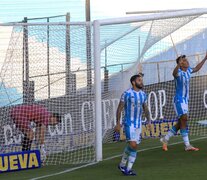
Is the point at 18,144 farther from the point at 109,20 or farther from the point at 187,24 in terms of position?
the point at 187,24

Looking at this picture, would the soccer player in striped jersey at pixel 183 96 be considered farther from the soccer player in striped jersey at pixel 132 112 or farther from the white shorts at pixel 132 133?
the white shorts at pixel 132 133

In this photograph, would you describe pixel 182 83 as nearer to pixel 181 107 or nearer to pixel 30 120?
pixel 181 107

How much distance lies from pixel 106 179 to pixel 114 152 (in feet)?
13.6

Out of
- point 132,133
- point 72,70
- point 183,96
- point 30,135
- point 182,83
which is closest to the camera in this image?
point 132,133

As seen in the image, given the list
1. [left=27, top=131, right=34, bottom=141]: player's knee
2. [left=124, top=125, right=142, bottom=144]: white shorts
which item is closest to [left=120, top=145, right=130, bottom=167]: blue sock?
[left=124, top=125, right=142, bottom=144]: white shorts

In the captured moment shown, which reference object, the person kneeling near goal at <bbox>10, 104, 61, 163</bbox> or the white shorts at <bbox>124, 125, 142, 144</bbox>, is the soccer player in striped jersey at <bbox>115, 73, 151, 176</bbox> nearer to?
the white shorts at <bbox>124, 125, 142, 144</bbox>

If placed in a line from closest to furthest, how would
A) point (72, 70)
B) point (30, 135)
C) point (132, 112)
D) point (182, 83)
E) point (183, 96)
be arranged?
point (132, 112) → point (30, 135) → point (182, 83) → point (183, 96) → point (72, 70)

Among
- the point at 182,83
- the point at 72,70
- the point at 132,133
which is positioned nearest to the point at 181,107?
the point at 182,83

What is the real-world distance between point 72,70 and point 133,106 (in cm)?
431

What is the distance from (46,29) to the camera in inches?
575

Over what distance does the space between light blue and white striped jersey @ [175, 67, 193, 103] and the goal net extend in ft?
3.75

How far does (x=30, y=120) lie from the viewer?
14.9m

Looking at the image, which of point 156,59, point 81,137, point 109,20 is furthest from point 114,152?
point 156,59

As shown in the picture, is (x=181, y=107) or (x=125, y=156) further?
(x=181, y=107)
